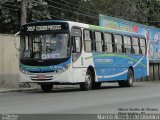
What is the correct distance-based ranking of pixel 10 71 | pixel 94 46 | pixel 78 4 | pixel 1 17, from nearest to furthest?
pixel 94 46
pixel 10 71
pixel 1 17
pixel 78 4

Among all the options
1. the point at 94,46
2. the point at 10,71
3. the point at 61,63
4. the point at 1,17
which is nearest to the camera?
the point at 61,63

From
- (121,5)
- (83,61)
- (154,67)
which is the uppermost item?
(121,5)

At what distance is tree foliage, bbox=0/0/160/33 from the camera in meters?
41.2

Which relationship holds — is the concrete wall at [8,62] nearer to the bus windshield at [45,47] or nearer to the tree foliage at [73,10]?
the bus windshield at [45,47]

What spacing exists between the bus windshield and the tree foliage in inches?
598

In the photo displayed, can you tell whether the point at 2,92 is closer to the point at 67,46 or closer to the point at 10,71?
the point at 67,46

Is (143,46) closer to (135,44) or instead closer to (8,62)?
(135,44)

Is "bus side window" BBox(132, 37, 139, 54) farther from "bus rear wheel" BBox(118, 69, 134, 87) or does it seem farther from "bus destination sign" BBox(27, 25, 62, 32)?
"bus destination sign" BBox(27, 25, 62, 32)

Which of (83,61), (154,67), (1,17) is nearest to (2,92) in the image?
(83,61)

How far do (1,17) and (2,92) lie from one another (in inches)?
715

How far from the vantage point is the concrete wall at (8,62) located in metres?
30.0

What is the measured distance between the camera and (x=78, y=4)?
50.2m

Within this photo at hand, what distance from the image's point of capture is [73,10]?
4950 centimetres

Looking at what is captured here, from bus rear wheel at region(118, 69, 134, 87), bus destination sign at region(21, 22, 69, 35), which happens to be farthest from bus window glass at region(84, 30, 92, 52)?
bus rear wheel at region(118, 69, 134, 87)
